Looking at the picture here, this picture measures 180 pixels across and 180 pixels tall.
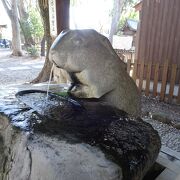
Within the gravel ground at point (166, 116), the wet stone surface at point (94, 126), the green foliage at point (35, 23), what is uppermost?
the green foliage at point (35, 23)

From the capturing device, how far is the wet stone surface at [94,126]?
4.07 feet

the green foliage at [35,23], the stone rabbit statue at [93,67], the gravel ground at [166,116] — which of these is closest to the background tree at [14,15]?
the green foliage at [35,23]

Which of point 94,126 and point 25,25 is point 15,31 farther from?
point 94,126

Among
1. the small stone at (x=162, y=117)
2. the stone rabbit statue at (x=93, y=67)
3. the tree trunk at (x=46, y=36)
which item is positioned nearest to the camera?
the stone rabbit statue at (x=93, y=67)

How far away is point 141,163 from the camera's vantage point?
50.4 inches

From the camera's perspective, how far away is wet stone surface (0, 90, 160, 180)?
48.8 inches

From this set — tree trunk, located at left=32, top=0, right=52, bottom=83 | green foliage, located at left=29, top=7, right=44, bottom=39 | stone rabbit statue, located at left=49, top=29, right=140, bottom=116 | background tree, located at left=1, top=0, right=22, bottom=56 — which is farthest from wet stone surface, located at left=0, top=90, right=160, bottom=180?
green foliage, located at left=29, top=7, right=44, bottom=39

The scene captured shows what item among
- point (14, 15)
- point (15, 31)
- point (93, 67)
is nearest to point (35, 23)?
point (15, 31)

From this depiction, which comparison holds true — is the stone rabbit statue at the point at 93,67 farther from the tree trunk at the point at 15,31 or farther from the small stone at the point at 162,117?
the tree trunk at the point at 15,31

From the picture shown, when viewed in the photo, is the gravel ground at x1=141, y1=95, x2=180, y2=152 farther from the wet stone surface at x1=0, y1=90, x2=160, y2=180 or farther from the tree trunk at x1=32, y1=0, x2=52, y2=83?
the tree trunk at x1=32, y1=0, x2=52, y2=83

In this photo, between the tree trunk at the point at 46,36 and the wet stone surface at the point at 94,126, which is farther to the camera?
the tree trunk at the point at 46,36

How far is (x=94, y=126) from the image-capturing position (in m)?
1.43

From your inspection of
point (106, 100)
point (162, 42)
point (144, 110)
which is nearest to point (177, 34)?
point (162, 42)

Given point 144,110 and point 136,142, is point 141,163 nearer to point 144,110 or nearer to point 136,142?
point 136,142
